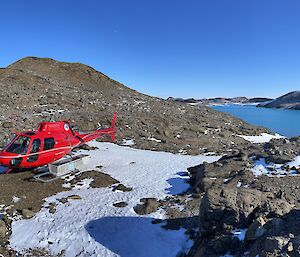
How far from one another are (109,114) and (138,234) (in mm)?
28971

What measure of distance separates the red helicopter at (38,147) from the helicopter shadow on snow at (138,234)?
248 inches

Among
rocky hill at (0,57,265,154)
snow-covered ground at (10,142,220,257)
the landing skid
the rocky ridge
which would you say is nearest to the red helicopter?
the landing skid

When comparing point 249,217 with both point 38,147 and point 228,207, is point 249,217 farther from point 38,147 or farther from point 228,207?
point 38,147

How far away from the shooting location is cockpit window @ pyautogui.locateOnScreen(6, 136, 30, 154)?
1647 cm

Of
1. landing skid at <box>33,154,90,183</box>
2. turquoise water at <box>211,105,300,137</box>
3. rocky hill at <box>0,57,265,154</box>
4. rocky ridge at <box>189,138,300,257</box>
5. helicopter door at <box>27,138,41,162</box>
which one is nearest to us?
rocky ridge at <box>189,138,300,257</box>

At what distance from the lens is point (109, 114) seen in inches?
1571

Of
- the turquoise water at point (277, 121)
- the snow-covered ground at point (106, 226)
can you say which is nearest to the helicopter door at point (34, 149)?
the snow-covered ground at point (106, 226)

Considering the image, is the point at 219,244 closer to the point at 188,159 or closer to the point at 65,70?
the point at 188,159

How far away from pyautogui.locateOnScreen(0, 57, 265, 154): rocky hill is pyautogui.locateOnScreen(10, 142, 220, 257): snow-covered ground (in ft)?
35.5

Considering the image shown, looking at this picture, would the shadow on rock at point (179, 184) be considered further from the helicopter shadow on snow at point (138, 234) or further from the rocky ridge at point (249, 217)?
the helicopter shadow on snow at point (138, 234)

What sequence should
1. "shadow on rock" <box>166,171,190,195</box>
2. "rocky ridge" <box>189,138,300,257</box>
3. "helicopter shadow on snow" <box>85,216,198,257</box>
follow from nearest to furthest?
1. "rocky ridge" <box>189,138,300,257</box>
2. "helicopter shadow on snow" <box>85,216,198,257</box>
3. "shadow on rock" <box>166,171,190,195</box>

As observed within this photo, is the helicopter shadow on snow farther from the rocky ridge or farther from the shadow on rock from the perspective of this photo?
the shadow on rock

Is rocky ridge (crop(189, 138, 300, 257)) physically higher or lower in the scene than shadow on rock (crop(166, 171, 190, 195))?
higher

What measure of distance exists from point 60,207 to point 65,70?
55.9 meters
